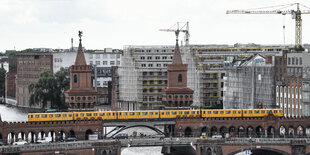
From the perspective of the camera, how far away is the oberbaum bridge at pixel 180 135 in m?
167

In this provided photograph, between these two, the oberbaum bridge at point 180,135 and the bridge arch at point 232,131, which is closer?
the oberbaum bridge at point 180,135

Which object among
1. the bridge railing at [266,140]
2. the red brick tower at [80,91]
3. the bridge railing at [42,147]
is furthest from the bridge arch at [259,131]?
the bridge railing at [42,147]

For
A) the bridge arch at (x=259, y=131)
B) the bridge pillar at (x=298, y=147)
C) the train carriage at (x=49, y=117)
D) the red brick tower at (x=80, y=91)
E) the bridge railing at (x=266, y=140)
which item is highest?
the red brick tower at (x=80, y=91)

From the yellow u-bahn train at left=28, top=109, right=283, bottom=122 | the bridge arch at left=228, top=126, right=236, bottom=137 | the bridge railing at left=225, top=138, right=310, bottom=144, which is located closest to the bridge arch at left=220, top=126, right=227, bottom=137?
the bridge arch at left=228, top=126, right=236, bottom=137

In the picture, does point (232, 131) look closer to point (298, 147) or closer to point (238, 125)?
point (238, 125)

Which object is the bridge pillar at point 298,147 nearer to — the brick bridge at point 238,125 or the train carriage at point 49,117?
the brick bridge at point 238,125

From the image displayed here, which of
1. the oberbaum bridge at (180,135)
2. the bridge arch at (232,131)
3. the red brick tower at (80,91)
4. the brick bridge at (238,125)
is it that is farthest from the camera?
the red brick tower at (80,91)

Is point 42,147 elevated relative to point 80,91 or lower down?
lower down

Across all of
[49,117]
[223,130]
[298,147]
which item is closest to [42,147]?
[49,117]

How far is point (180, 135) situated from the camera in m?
188

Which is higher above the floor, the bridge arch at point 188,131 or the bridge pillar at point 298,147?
the bridge arch at point 188,131

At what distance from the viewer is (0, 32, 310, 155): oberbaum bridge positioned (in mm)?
166875

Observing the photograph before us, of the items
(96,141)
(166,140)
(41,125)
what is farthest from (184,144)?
(41,125)

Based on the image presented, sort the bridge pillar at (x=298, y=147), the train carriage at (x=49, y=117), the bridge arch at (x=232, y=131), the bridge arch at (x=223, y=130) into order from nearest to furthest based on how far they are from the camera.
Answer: the bridge pillar at (x=298, y=147), the train carriage at (x=49, y=117), the bridge arch at (x=232, y=131), the bridge arch at (x=223, y=130)
